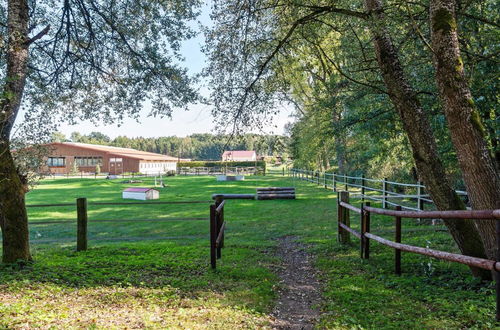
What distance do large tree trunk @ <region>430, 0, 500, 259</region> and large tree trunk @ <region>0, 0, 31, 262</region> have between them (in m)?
5.89

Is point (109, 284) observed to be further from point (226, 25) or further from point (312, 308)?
point (226, 25)

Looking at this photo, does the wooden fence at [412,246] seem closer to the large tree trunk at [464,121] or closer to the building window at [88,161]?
the large tree trunk at [464,121]

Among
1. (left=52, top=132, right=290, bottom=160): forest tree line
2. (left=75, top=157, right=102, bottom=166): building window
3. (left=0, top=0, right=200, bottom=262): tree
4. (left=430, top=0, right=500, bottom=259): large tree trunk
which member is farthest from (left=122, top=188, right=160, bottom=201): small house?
(left=75, top=157, right=102, bottom=166): building window

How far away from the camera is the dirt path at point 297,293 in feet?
11.0

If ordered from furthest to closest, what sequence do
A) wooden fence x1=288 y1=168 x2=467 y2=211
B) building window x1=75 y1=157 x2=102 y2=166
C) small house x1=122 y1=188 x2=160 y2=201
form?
building window x1=75 y1=157 x2=102 y2=166
small house x1=122 y1=188 x2=160 y2=201
wooden fence x1=288 y1=168 x2=467 y2=211

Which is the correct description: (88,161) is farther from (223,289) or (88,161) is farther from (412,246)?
(412,246)

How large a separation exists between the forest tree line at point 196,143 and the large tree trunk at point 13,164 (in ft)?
4.37

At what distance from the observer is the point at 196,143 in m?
107

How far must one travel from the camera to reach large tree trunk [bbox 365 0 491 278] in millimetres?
4312

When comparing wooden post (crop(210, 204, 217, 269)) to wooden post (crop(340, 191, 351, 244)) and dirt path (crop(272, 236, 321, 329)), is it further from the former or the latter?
wooden post (crop(340, 191, 351, 244))

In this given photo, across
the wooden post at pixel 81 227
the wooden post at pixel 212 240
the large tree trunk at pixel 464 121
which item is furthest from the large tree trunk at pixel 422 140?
the wooden post at pixel 81 227

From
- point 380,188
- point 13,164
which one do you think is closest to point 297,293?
point 13,164

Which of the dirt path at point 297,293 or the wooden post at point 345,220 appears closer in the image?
the dirt path at point 297,293

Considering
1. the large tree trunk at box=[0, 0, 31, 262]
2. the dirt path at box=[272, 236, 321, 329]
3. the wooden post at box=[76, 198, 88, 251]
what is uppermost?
the large tree trunk at box=[0, 0, 31, 262]
